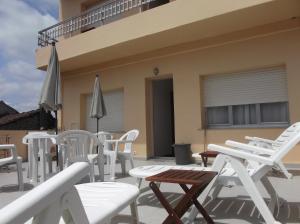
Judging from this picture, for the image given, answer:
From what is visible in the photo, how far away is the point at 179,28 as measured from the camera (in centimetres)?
857

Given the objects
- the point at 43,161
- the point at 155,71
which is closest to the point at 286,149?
the point at 43,161

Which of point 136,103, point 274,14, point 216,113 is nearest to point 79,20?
point 136,103

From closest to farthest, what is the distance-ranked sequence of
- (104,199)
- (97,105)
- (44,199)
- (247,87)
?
(44,199) → (104,199) → (247,87) → (97,105)

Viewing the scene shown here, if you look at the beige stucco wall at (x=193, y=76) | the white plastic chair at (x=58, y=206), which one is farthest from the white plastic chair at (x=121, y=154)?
the white plastic chair at (x=58, y=206)

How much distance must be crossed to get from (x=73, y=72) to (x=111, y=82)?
2.30m

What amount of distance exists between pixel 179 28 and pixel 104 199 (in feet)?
22.6

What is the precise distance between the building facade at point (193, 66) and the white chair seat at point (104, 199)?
598 centimetres

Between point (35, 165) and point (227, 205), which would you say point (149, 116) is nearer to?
point (35, 165)

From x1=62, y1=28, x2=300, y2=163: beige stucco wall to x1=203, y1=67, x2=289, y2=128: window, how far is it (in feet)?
0.97

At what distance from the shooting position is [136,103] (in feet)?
36.3

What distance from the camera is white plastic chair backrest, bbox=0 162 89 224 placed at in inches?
45.4

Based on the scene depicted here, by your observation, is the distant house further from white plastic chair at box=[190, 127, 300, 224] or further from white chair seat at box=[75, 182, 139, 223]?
white chair seat at box=[75, 182, 139, 223]

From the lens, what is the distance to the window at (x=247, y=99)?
27.8 feet

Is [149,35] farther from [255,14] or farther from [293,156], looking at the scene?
[293,156]
